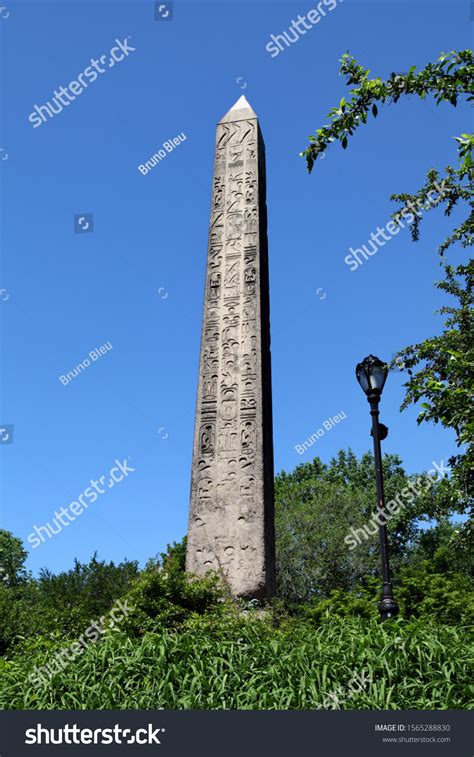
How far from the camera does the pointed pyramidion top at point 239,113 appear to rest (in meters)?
14.1

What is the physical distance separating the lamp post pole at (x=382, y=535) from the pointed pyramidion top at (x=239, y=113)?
655 centimetres

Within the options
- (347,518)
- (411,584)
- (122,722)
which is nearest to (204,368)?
(122,722)

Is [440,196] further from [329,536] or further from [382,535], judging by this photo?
[329,536]

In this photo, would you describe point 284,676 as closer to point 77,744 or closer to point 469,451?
point 77,744

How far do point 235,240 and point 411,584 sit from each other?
646 inches

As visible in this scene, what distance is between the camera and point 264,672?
6.77 m

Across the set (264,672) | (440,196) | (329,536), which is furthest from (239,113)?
(329,536)

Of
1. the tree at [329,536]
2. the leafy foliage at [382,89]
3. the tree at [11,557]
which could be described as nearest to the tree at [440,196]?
the leafy foliage at [382,89]

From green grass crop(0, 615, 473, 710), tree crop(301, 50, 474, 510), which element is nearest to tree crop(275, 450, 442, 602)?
tree crop(301, 50, 474, 510)

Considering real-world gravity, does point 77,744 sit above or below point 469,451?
below

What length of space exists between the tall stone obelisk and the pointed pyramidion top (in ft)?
1.72

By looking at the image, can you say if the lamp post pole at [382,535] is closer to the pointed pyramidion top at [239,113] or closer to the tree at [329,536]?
the pointed pyramidion top at [239,113]

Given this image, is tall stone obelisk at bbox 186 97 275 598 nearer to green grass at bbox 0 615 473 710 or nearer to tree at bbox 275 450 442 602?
green grass at bbox 0 615 473 710

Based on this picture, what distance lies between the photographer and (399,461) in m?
46.3
